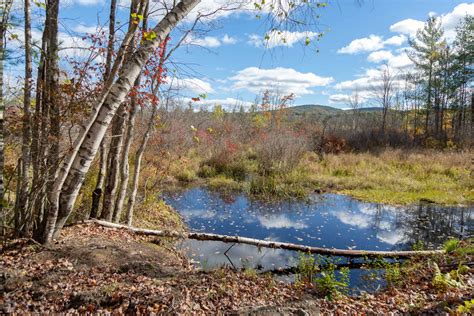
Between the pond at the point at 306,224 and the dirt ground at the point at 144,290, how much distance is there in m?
1.53

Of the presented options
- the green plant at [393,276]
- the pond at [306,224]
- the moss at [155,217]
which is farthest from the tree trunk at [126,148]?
the green plant at [393,276]

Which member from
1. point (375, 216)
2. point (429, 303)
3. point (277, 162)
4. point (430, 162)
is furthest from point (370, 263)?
point (430, 162)

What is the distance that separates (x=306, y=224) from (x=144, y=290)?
706 centimetres

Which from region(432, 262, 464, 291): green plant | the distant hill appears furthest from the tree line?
the distant hill

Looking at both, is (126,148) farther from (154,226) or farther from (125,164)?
(154,226)

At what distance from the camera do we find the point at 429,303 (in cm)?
404

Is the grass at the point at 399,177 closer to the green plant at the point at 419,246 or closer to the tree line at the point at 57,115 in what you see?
the green plant at the point at 419,246

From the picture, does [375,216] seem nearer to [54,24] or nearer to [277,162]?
[277,162]

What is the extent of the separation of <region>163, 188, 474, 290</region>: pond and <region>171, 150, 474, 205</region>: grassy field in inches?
46.9

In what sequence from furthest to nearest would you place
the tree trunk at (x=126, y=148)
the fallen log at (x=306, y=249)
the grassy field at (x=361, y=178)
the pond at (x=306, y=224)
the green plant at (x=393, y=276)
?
the grassy field at (x=361, y=178), the pond at (x=306, y=224), the fallen log at (x=306, y=249), the tree trunk at (x=126, y=148), the green plant at (x=393, y=276)

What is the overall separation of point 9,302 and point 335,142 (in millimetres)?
24515

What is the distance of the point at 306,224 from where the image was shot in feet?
32.2

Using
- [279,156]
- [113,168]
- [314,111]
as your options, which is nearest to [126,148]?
[113,168]

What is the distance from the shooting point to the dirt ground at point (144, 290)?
326 centimetres
